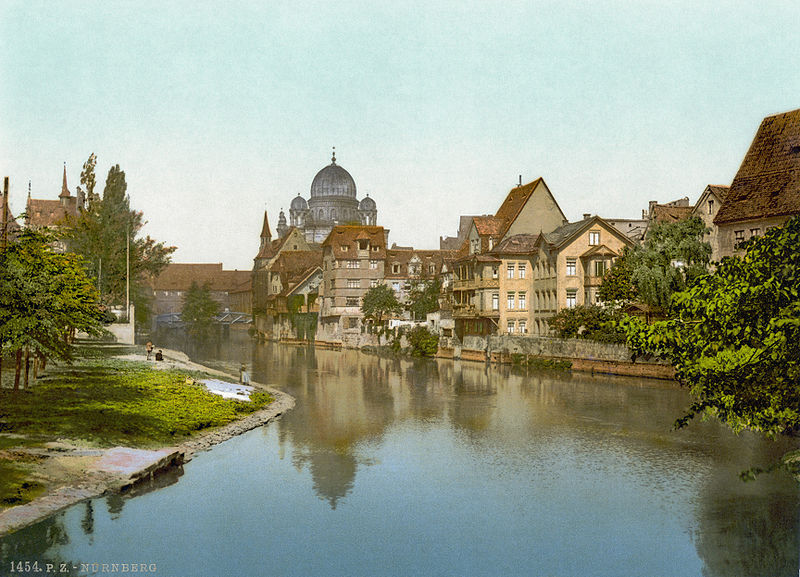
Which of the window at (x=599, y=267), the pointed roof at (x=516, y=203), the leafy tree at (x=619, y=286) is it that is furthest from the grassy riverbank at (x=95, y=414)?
the pointed roof at (x=516, y=203)

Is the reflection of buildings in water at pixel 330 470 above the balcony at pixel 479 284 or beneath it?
beneath

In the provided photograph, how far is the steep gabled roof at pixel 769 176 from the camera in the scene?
51.3m

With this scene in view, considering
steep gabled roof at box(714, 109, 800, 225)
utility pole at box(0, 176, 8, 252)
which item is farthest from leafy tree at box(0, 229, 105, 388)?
steep gabled roof at box(714, 109, 800, 225)

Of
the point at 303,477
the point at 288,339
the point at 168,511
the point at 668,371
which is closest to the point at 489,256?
the point at 668,371

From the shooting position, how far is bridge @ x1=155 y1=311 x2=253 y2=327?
17545 cm

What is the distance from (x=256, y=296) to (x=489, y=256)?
8762 cm

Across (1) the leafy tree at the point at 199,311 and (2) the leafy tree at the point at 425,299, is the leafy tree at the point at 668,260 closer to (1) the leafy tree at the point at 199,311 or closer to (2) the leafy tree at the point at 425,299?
(2) the leafy tree at the point at 425,299

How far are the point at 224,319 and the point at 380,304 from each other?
8950 cm

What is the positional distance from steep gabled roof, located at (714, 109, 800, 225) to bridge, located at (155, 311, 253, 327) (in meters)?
130

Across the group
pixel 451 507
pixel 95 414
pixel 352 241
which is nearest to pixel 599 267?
pixel 352 241

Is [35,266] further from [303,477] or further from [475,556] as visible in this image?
[475,556]

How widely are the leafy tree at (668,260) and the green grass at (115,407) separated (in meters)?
28.8

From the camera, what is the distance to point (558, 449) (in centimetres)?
3009

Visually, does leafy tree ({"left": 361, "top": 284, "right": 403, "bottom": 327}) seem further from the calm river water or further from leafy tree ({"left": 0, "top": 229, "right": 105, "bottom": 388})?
leafy tree ({"left": 0, "top": 229, "right": 105, "bottom": 388})
